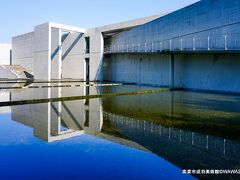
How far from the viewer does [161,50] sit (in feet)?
68.3

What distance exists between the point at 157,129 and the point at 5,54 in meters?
51.1

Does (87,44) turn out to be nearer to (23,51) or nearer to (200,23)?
(23,51)

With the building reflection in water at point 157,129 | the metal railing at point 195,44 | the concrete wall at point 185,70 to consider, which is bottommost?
the building reflection in water at point 157,129

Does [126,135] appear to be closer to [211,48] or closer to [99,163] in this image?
[99,163]

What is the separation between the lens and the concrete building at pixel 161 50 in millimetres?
16000

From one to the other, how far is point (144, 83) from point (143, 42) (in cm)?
405

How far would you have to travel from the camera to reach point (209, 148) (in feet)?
16.1

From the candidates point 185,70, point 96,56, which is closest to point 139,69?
point 96,56

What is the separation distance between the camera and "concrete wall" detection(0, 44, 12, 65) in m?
50.4

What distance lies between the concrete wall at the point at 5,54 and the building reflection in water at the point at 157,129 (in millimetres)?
45292

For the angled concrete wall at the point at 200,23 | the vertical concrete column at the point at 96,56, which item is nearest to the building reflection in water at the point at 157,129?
the angled concrete wall at the point at 200,23

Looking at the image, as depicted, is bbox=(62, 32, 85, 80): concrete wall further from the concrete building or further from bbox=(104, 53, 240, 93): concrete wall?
bbox=(104, 53, 240, 93): concrete wall

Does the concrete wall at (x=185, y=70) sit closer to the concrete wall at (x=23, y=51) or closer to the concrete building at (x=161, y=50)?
the concrete building at (x=161, y=50)

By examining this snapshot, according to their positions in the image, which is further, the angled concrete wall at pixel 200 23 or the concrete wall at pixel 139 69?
the concrete wall at pixel 139 69
